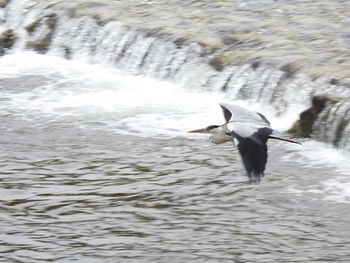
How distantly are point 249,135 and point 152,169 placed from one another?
193 centimetres

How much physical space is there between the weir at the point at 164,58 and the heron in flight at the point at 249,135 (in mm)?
1482

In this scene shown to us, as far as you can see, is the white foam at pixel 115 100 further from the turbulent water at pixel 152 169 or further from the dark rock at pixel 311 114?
the dark rock at pixel 311 114

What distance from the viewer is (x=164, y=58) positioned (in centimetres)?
1205

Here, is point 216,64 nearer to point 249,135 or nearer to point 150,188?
point 150,188

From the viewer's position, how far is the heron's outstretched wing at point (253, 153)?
666cm

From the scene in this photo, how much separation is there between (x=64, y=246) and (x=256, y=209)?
5.08 ft

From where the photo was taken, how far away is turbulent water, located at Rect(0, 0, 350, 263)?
7.05m

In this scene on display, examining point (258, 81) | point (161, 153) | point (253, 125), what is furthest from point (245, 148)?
point (258, 81)

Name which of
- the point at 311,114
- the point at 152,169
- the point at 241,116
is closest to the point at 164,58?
the point at 311,114

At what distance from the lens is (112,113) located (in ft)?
35.2

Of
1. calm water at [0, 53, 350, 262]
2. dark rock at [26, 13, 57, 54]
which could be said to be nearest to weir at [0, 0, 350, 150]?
dark rock at [26, 13, 57, 54]

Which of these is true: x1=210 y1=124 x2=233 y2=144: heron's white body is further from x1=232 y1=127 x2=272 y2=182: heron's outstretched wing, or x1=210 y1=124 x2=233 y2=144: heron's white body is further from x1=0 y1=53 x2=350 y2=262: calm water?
x1=232 y1=127 x2=272 y2=182: heron's outstretched wing

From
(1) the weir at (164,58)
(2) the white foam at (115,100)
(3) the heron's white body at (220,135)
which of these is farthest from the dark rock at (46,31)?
(3) the heron's white body at (220,135)

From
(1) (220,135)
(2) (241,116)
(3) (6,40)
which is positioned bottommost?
(3) (6,40)
